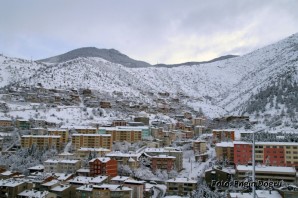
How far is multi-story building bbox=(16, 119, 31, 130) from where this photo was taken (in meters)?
49.9

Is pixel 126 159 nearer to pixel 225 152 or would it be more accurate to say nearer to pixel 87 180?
pixel 87 180

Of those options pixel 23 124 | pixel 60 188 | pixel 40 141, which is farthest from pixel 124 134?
pixel 60 188

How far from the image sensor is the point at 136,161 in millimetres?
37594

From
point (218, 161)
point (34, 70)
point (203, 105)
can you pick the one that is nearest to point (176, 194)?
point (218, 161)

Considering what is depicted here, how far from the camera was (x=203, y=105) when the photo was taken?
100562mm

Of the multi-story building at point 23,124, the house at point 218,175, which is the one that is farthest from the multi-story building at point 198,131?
the house at point 218,175

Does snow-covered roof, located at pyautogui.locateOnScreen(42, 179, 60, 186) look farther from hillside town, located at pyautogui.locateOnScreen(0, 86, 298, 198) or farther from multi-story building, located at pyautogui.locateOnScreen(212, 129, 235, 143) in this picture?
multi-story building, located at pyautogui.locateOnScreen(212, 129, 235, 143)

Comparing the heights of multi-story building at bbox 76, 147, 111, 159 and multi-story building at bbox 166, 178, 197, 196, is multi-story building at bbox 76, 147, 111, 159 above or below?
above

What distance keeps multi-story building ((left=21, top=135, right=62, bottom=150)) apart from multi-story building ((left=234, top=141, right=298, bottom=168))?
74.3ft

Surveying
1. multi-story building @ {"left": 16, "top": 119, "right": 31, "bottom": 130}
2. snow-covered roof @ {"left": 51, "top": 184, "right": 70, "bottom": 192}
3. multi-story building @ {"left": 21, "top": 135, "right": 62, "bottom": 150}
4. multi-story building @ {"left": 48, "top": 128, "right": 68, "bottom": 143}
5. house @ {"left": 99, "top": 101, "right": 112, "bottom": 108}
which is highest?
house @ {"left": 99, "top": 101, "right": 112, "bottom": 108}

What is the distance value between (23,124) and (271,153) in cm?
3465

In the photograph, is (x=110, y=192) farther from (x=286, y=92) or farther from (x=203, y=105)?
(x=203, y=105)

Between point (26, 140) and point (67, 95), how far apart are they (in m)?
32.8

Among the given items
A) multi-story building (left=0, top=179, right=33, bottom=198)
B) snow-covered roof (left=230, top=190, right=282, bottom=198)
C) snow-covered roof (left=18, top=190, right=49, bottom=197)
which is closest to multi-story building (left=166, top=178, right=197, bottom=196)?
snow-covered roof (left=230, top=190, right=282, bottom=198)
